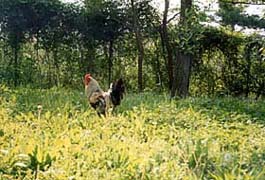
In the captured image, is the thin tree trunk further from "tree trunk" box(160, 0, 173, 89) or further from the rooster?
the rooster

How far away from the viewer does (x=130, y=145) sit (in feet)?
13.1

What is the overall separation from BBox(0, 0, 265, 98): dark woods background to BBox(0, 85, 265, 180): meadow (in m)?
4.78

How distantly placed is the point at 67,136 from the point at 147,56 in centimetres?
783

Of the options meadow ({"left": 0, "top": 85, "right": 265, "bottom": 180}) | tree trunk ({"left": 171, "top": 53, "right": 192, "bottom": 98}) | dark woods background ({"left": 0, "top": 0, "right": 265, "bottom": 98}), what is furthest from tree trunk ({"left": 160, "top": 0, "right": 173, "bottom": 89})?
meadow ({"left": 0, "top": 85, "right": 265, "bottom": 180})

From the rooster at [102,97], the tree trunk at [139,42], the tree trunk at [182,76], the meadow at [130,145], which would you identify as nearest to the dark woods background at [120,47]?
the tree trunk at [139,42]

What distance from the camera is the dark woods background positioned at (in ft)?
36.3

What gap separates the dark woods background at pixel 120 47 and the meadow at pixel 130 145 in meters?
4.78

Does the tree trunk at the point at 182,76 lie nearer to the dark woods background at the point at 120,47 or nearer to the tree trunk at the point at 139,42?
the dark woods background at the point at 120,47

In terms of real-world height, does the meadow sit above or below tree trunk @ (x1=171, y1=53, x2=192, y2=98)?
below

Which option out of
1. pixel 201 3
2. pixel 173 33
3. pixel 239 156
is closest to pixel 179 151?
pixel 239 156

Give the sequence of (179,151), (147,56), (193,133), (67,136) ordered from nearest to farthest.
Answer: (179,151), (67,136), (193,133), (147,56)

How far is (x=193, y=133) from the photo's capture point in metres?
4.82

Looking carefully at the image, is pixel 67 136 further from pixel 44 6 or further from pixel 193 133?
pixel 44 6

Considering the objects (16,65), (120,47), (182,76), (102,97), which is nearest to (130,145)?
(102,97)
